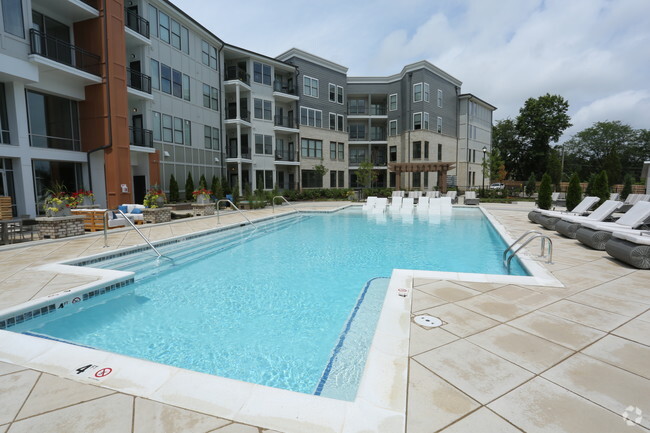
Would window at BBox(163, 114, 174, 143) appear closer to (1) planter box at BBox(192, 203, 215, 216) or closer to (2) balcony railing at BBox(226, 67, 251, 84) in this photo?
(1) planter box at BBox(192, 203, 215, 216)

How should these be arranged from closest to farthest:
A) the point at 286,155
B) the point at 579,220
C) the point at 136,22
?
1. the point at 579,220
2. the point at 136,22
3. the point at 286,155

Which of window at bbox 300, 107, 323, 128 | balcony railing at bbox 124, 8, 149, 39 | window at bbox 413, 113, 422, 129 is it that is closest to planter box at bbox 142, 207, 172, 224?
balcony railing at bbox 124, 8, 149, 39

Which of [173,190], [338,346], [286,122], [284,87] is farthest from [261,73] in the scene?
Result: [338,346]

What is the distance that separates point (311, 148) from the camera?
97.4 ft

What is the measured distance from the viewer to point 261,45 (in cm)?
2992

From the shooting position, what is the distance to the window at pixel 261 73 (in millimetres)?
25578

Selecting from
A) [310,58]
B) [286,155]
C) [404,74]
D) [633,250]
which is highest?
[310,58]

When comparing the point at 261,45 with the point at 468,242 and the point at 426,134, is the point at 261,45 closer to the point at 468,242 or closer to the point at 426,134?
the point at 426,134

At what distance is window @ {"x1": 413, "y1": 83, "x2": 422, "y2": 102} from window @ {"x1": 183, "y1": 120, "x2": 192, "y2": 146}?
21345 millimetres

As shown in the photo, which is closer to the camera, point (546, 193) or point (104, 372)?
point (104, 372)

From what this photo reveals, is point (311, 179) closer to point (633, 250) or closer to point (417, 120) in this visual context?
point (417, 120)

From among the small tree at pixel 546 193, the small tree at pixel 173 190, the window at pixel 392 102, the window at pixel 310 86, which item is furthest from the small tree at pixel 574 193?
the window at pixel 310 86

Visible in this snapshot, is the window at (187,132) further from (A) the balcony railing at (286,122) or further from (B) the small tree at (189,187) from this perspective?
(A) the balcony railing at (286,122)

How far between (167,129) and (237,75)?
8551mm
